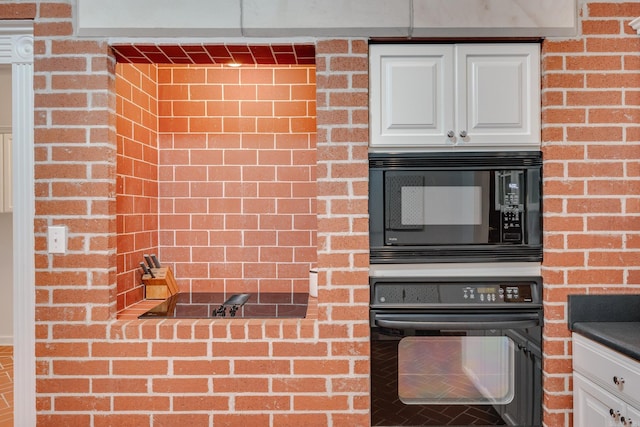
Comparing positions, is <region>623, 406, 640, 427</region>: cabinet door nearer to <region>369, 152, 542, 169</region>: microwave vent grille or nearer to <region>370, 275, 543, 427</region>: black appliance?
<region>370, 275, 543, 427</region>: black appliance

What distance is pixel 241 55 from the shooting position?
208 cm

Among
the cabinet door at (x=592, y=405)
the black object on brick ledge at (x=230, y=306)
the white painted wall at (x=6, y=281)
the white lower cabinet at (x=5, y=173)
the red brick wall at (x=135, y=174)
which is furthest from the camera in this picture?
the white painted wall at (x=6, y=281)

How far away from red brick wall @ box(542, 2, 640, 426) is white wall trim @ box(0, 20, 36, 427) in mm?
2313

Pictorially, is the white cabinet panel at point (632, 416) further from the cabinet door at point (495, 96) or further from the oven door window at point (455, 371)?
the cabinet door at point (495, 96)

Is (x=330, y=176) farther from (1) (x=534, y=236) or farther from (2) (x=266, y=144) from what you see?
(1) (x=534, y=236)

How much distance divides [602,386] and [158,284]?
2.13 meters

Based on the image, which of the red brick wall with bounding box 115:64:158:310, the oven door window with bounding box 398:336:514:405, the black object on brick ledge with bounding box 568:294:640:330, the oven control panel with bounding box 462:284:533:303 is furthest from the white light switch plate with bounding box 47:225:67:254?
the black object on brick ledge with bounding box 568:294:640:330

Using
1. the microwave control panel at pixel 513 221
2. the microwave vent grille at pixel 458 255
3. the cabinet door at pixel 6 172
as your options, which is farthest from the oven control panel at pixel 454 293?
the cabinet door at pixel 6 172

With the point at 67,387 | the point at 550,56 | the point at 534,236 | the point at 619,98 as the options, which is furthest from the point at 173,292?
the point at 619,98

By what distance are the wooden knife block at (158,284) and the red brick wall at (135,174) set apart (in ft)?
0.11

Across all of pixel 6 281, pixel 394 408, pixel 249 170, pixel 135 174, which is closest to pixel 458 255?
pixel 394 408

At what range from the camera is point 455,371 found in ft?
6.42

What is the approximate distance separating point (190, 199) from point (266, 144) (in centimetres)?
56

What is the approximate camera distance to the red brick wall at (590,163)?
1949 millimetres
